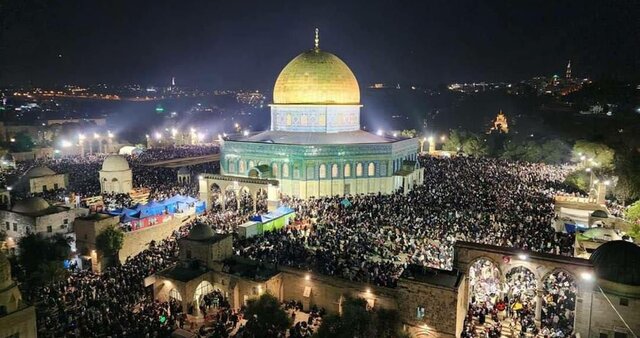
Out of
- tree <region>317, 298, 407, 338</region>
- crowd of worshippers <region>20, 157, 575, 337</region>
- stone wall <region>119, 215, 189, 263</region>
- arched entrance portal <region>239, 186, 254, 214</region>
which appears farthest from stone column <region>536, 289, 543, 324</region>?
arched entrance portal <region>239, 186, 254, 214</region>

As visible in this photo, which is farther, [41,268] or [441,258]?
[441,258]

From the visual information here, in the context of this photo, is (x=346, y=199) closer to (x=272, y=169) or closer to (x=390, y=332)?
(x=272, y=169)

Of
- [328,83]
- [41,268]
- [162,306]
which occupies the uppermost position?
[328,83]

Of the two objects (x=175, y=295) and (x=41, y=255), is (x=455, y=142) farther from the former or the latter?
(x=41, y=255)

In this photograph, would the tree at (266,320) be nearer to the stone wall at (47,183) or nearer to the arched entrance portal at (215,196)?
the arched entrance portal at (215,196)

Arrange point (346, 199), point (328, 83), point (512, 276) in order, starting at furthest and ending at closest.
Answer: point (328, 83)
point (346, 199)
point (512, 276)

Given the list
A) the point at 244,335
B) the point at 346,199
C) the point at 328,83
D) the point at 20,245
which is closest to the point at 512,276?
the point at 244,335

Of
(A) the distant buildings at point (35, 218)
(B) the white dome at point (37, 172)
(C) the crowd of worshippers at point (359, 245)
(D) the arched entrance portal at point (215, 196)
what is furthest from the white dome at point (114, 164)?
(C) the crowd of worshippers at point (359, 245)
